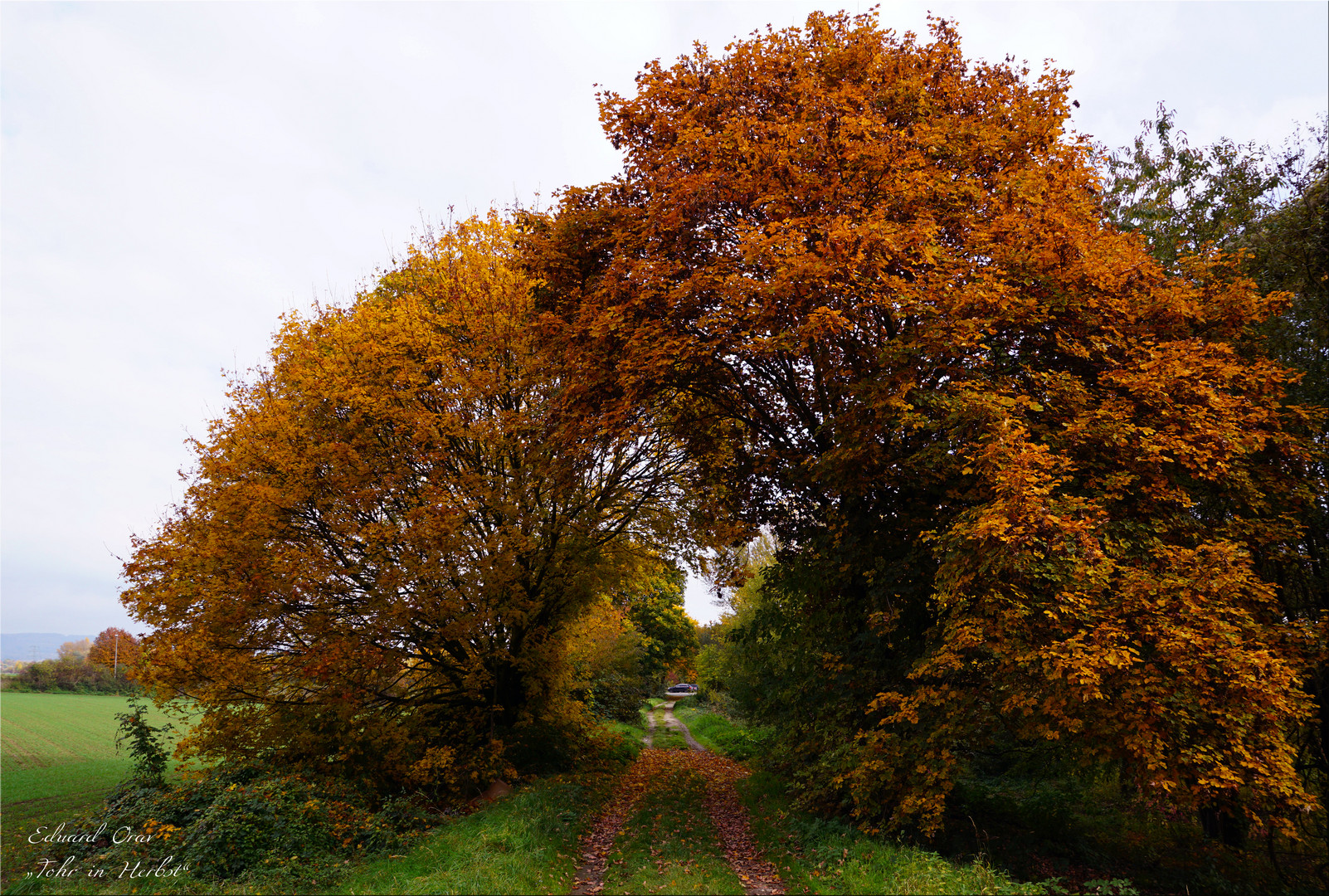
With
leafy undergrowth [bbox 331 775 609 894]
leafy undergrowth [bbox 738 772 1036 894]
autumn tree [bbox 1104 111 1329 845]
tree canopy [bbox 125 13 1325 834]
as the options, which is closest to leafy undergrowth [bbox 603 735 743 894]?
leafy undergrowth [bbox 331 775 609 894]

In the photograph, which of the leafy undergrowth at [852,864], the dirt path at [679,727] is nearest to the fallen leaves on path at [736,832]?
the leafy undergrowth at [852,864]

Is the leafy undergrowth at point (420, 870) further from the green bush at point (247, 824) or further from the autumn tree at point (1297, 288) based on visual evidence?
the autumn tree at point (1297, 288)

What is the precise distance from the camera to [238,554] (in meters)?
12.9

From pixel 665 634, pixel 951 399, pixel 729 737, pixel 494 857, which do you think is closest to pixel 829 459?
pixel 951 399

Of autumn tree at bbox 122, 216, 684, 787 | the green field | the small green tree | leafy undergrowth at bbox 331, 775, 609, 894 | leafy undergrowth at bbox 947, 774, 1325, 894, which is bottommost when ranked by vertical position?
the green field

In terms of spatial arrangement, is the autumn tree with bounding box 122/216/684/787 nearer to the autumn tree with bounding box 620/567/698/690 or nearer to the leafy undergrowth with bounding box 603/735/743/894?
the leafy undergrowth with bounding box 603/735/743/894

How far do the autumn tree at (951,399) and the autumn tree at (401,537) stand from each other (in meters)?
3.36

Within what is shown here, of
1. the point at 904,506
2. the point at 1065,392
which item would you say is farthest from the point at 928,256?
the point at 904,506

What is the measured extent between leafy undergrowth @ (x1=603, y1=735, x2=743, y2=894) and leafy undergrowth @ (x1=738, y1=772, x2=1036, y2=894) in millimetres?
950

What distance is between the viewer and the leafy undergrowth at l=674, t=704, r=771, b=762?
864 inches

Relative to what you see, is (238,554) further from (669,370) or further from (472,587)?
(669,370)

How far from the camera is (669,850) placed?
388 inches

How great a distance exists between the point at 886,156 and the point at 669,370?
15.9ft

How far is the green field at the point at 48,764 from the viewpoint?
Answer: 14.6 metres
